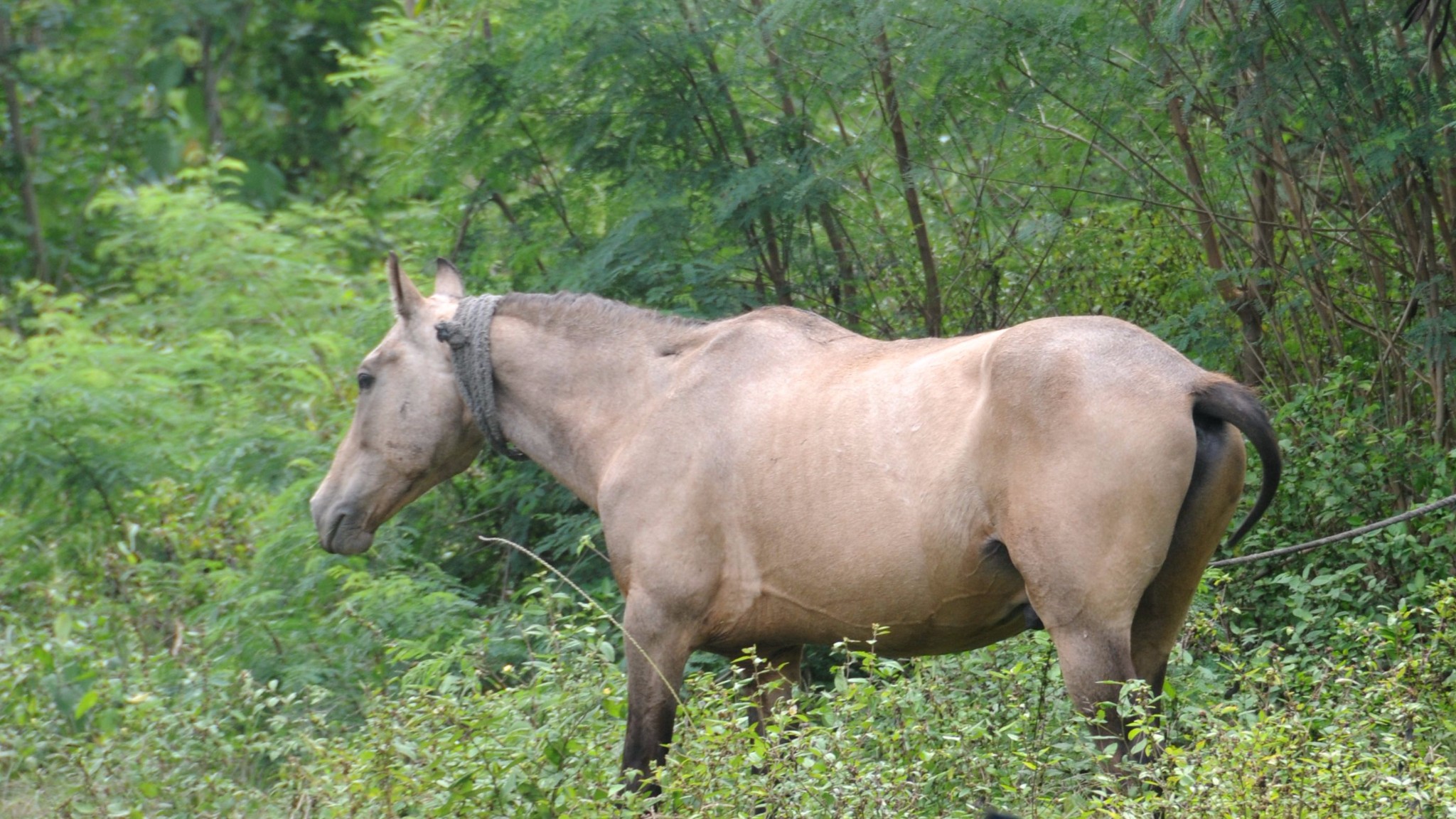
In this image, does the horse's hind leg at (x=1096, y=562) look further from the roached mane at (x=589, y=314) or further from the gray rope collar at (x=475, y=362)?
the gray rope collar at (x=475, y=362)

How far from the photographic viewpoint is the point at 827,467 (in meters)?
4.46

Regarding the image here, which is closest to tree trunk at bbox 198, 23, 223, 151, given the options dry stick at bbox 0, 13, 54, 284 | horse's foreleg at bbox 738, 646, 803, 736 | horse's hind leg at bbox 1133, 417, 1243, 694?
dry stick at bbox 0, 13, 54, 284

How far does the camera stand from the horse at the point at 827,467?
3.93 meters

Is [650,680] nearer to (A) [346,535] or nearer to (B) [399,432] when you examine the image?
(B) [399,432]

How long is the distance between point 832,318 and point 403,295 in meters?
2.62

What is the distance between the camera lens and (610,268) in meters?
7.04

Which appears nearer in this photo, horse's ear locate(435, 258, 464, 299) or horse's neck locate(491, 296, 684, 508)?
horse's neck locate(491, 296, 684, 508)

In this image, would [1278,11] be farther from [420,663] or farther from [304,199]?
[304,199]

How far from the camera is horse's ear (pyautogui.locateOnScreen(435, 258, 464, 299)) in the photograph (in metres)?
5.85

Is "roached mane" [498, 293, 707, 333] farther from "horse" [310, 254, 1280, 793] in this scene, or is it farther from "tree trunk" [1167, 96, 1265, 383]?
"tree trunk" [1167, 96, 1265, 383]

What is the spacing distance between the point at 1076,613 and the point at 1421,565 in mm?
2381

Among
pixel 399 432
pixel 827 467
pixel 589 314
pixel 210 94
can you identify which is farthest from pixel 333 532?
pixel 210 94

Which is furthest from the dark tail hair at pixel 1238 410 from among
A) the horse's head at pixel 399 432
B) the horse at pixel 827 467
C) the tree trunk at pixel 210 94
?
the tree trunk at pixel 210 94

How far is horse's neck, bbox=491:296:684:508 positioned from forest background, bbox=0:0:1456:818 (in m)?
0.50
